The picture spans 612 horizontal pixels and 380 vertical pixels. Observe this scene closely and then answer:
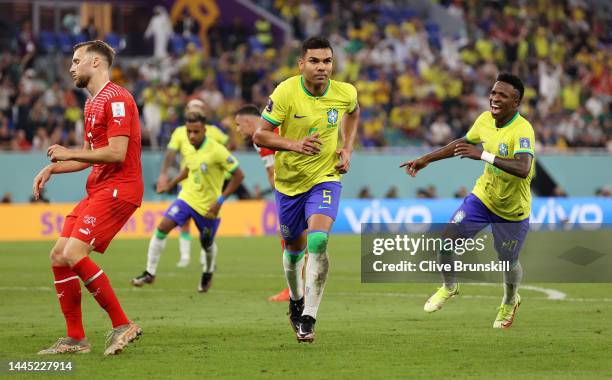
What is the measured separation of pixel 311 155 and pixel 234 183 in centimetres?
664

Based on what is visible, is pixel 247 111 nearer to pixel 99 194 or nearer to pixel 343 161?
pixel 343 161

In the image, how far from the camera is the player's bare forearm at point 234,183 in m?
16.9

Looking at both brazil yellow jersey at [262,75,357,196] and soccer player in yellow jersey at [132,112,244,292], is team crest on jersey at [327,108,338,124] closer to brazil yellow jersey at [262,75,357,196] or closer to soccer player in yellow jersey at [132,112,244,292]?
brazil yellow jersey at [262,75,357,196]

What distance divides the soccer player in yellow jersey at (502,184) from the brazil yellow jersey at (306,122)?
3.96 feet

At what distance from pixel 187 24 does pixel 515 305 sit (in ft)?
81.5

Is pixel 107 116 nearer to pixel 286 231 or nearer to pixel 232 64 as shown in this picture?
pixel 286 231

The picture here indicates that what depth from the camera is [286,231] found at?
1123cm

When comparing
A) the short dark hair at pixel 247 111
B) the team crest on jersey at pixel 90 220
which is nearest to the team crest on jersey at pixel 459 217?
the short dark hair at pixel 247 111

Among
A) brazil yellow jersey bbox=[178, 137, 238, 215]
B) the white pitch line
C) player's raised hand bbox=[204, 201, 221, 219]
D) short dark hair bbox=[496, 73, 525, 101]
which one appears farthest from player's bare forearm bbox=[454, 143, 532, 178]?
brazil yellow jersey bbox=[178, 137, 238, 215]

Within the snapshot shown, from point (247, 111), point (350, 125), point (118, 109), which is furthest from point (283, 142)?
point (247, 111)

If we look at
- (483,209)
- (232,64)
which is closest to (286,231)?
(483,209)

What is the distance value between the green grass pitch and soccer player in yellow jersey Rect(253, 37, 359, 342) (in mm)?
725

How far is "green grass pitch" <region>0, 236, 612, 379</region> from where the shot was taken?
892 cm

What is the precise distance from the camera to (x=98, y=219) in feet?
30.9
